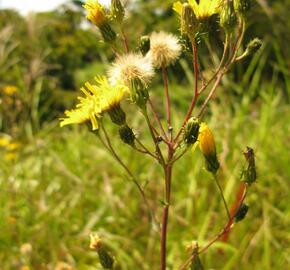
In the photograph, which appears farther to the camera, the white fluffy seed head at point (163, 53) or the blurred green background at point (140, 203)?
the blurred green background at point (140, 203)

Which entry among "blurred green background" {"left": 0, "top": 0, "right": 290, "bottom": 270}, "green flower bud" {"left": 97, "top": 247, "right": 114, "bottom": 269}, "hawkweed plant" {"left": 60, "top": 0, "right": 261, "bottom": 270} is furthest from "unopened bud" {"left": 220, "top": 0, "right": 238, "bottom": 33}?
"blurred green background" {"left": 0, "top": 0, "right": 290, "bottom": 270}

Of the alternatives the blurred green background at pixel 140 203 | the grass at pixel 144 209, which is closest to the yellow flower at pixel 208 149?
the blurred green background at pixel 140 203

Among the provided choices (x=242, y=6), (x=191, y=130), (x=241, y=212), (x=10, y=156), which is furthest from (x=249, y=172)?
(x=10, y=156)

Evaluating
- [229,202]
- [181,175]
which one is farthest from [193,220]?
[181,175]

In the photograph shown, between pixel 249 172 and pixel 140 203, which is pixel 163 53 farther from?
pixel 140 203

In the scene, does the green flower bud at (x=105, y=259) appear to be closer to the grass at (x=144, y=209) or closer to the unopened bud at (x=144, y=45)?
the unopened bud at (x=144, y=45)

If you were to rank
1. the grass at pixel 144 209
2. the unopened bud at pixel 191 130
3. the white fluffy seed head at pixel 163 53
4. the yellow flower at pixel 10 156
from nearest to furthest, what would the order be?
the unopened bud at pixel 191 130, the white fluffy seed head at pixel 163 53, the grass at pixel 144 209, the yellow flower at pixel 10 156

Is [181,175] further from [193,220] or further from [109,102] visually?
[109,102]

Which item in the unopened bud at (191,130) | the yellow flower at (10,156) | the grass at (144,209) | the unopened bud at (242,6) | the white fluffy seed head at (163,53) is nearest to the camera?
the unopened bud at (191,130)
